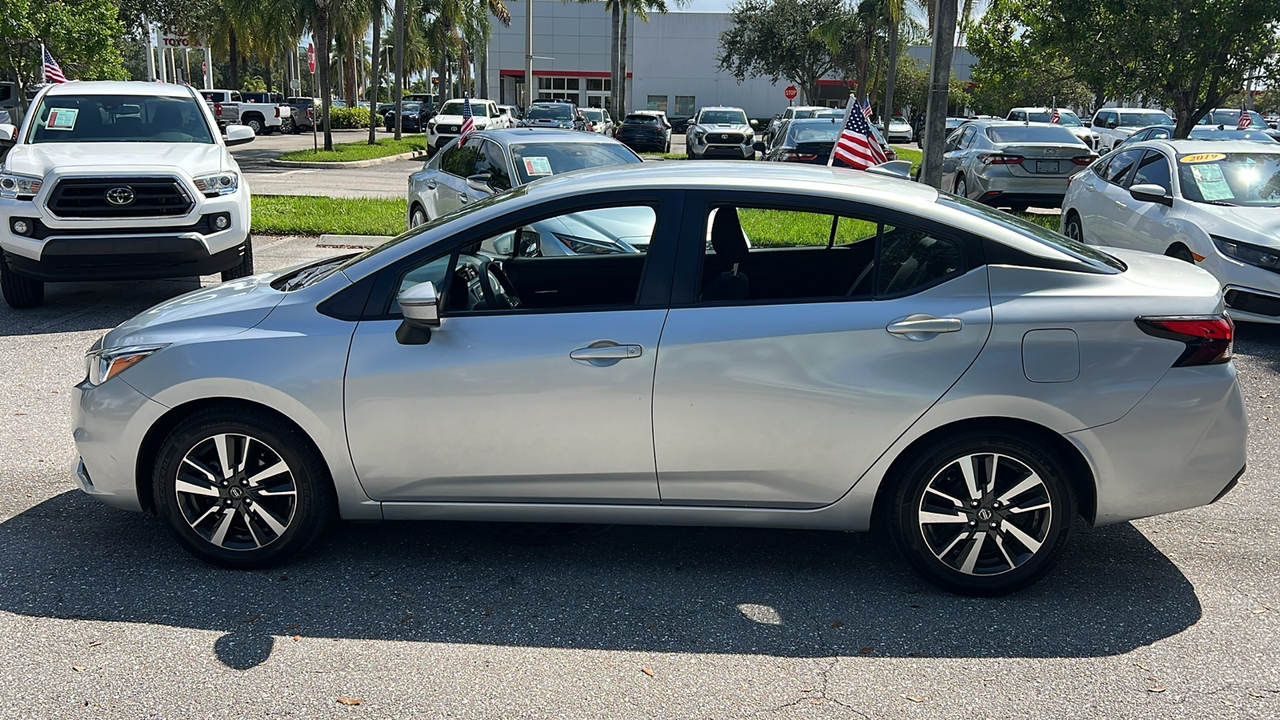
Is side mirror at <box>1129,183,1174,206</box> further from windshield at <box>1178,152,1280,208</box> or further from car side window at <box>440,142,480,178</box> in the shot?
car side window at <box>440,142,480,178</box>

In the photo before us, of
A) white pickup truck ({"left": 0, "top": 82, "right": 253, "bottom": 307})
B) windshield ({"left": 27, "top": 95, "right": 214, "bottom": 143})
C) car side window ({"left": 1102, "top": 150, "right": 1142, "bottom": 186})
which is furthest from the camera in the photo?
car side window ({"left": 1102, "top": 150, "right": 1142, "bottom": 186})

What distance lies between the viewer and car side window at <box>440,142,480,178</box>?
36.1 ft

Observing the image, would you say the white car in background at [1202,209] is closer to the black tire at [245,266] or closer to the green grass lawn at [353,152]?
the black tire at [245,266]

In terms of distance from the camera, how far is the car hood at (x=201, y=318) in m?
4.16

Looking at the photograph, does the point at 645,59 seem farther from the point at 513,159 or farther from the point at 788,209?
the point at 788,209

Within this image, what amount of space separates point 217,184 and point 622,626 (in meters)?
7.01

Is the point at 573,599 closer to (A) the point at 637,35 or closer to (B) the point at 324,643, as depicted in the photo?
(B) the point at 324,643

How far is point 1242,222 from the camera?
8.71m

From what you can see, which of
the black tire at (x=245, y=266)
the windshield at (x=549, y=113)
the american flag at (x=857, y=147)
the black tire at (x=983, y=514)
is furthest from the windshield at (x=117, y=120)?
the windshield at (x=549, y=113)

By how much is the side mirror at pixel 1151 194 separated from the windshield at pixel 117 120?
28.3ft


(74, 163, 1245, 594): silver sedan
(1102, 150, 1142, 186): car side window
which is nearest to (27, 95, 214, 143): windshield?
(74, 163, 1245, 594): silver sedan

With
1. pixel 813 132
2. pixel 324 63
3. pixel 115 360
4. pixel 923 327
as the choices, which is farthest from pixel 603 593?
pixel 324 63

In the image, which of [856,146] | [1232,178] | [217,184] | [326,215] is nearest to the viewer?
[217,184]

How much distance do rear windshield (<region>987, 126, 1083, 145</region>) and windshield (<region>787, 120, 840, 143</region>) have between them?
389 cm
